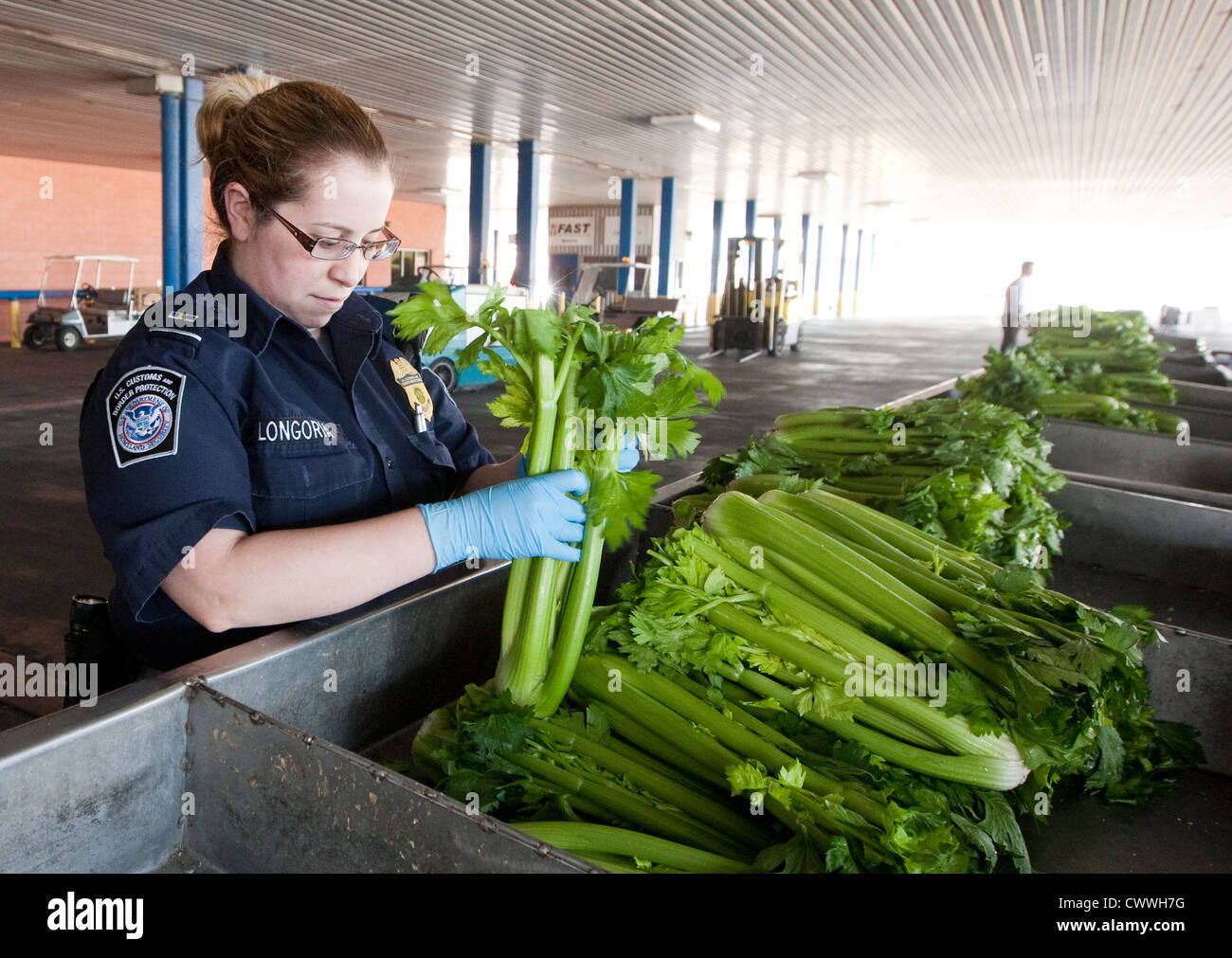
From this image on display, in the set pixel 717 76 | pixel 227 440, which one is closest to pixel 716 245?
pixel 717 76

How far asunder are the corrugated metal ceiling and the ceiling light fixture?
0.20 meters

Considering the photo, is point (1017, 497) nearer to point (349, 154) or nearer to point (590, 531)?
point (590, 531)

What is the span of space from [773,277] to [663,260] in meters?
5.29

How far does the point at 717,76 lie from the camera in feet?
39.5

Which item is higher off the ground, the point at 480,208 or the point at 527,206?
the point at 527,206

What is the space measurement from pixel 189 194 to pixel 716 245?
17514 millimetres

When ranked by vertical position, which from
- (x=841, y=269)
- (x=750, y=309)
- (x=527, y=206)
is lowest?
(x=750, y=309)

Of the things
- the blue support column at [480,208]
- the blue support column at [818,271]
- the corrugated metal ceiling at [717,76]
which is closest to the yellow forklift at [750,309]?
the corrugated metal ceiling at [717,76]

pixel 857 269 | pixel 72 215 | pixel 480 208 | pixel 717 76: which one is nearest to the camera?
pixel 717 76

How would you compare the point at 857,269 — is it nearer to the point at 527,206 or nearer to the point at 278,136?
the point at 527,206

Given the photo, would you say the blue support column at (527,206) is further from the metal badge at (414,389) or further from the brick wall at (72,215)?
the metal badge at (414,389)
